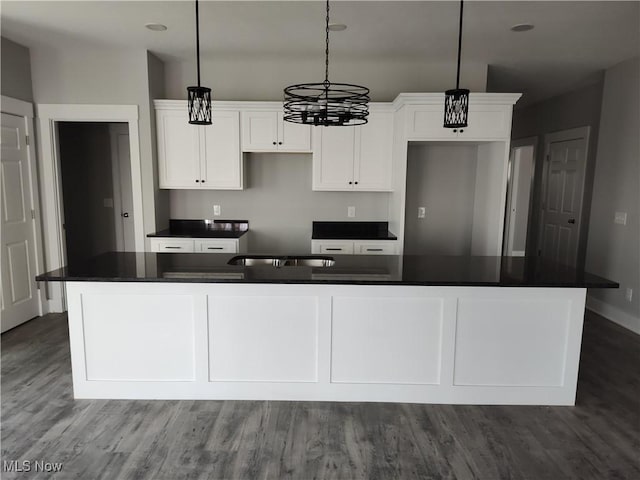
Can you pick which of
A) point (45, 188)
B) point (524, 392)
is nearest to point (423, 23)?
point (524, 392)

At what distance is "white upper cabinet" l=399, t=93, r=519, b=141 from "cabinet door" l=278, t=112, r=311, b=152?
1021 mm

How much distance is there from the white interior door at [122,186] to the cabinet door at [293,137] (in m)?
2.25

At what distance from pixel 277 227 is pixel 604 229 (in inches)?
140

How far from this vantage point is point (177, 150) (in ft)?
14.4

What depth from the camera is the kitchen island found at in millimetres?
2566

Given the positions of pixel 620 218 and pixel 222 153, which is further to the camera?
pixel 222 153

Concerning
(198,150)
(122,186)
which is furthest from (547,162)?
(122,186)

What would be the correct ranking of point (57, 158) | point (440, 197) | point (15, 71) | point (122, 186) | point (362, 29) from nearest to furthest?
point (362, 29)
point (15, 71)
point (57, 158)
point (440, 197)
point (122, 186)

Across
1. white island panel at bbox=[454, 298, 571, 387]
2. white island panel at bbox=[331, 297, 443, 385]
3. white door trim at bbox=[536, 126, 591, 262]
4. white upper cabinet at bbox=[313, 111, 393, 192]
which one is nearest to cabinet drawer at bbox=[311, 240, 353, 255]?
white upper cabinet at bbox=[313, 111, 393, 192]

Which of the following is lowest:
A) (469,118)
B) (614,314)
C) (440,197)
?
(614,314)

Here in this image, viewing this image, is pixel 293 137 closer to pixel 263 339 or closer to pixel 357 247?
pixel 357 247

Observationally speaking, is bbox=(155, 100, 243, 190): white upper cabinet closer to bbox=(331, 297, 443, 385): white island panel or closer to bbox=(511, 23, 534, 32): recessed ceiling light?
bbox=(331, 297, 443, 385): white island panel

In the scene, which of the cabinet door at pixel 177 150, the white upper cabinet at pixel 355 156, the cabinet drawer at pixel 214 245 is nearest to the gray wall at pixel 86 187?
the cabinet door at pixel 177 150

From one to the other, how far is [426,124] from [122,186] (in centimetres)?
382
